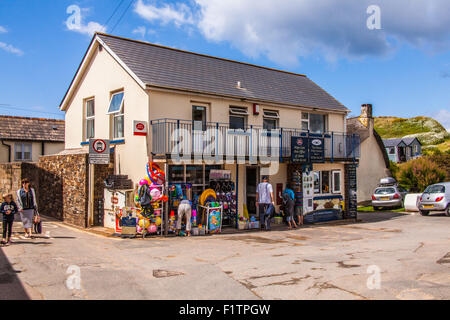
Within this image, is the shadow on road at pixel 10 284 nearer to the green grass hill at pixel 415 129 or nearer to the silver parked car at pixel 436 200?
the silver parked car at pixel 436 200

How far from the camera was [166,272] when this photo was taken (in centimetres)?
779

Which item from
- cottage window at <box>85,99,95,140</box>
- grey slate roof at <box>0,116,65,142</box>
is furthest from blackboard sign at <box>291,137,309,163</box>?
grey slate roof at <box>0,116,65,142</box>

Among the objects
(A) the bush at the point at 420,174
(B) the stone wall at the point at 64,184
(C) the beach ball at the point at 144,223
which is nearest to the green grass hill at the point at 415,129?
(A) the bush at the point at 420,174

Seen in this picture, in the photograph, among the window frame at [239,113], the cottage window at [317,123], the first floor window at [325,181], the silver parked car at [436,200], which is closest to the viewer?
the window frame at [239,113]

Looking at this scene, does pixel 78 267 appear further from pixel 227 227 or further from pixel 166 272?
pixel 227 227

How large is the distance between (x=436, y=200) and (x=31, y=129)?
1101 inches

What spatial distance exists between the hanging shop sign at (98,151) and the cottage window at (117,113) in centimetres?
129

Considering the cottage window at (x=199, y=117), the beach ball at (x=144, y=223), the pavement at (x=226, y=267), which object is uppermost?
the cottage window at (x=199, y=117)

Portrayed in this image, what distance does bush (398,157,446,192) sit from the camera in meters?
26.7

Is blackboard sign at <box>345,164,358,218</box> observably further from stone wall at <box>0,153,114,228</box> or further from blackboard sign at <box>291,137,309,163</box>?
stone wall at <box>0,153,114,228</box>

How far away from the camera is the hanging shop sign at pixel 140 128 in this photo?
13023mm

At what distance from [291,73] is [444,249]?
13.6 m

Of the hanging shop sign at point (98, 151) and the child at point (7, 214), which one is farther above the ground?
the hanging shop sign at point (98, 151)
